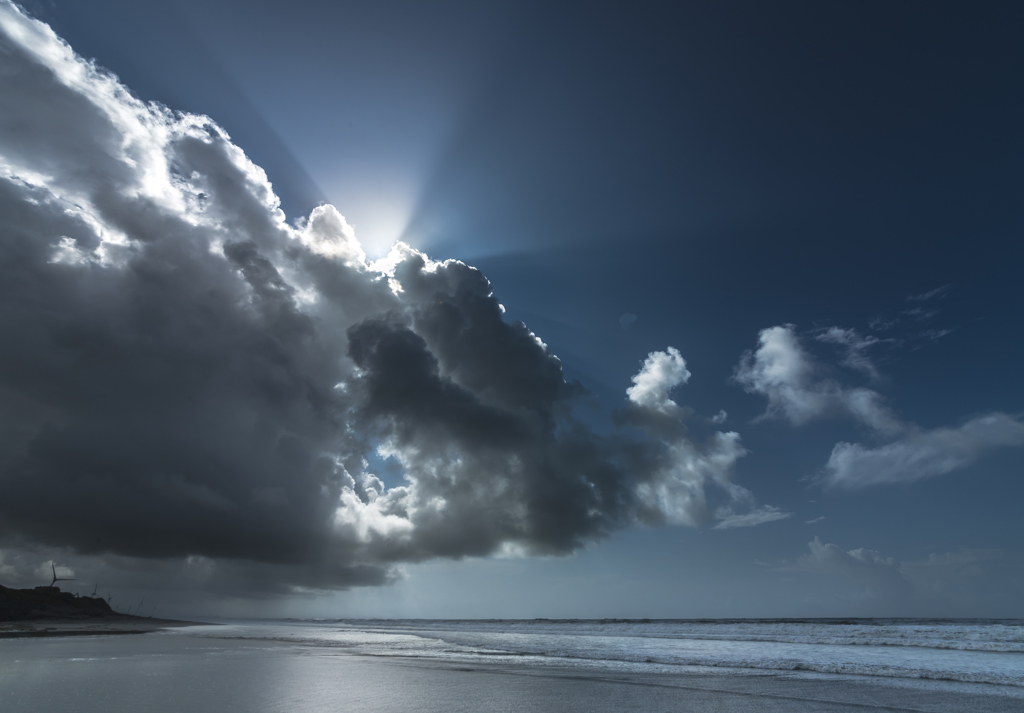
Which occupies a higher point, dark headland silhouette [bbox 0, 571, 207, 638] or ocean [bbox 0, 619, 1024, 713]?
ocean [bbox 0, 619, 1024, 713]

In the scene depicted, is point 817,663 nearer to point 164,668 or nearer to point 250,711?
point 250,711

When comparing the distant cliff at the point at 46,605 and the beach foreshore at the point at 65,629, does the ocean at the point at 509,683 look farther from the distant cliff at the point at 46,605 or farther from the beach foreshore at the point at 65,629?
the distant cliff at the point at 46,605

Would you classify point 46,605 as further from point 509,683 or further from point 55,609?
point 509,683

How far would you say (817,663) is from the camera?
23.7 m

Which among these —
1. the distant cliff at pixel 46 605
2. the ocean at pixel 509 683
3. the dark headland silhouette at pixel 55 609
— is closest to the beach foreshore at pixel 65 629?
the dark headland silhouette at pixel 55 609

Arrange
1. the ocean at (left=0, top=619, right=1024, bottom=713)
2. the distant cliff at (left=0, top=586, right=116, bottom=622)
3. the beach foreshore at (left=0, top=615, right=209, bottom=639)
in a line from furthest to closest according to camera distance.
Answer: the distant cliff at (left=0, top=586, right=116, bottom=622), the beach foreshore at (left=0, top=615, right=209, bottom=639), the ocean at (left=0, top=619, right=1024, bottom=713)

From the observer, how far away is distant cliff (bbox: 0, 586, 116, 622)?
122 m

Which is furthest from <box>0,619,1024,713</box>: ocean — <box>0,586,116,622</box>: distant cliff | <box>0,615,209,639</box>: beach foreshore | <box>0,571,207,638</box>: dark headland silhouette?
<box>0,586,116,622</box>: distant cliff

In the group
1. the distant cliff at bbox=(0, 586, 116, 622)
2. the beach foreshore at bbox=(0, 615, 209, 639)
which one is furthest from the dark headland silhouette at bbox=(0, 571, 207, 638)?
the beach foreshore at bbox=(0, 615, 209, 639)

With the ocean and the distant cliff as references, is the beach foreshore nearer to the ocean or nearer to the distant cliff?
the distant cliff

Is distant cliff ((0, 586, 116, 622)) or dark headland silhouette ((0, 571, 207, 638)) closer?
dark headland silhouette ((0, 571, 207, 638))

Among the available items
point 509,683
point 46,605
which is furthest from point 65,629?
point 46,605

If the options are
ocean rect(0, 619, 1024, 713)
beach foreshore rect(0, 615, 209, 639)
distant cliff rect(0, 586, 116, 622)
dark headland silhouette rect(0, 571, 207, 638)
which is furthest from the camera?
distant cliff rect(0, 586, 116, 622)

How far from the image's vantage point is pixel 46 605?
5659 inches
